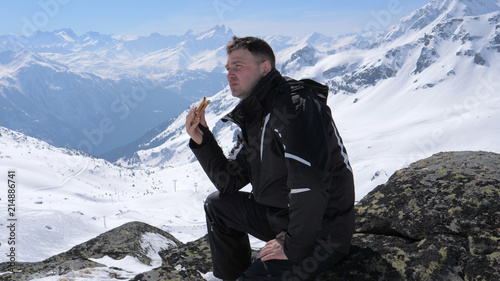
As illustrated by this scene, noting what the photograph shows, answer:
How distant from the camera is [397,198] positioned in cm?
648

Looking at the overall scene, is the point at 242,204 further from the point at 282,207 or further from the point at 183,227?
the point at 183,227

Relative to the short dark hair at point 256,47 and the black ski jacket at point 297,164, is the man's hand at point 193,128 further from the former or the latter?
the short dark hair at point 256,47

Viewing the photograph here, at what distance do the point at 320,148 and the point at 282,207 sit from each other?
122cm

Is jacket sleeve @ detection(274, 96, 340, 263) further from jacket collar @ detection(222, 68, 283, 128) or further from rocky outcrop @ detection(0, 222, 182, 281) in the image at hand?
rocky outcrop @ detection(0, 222, 182, 281)

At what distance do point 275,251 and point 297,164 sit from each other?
1316mm

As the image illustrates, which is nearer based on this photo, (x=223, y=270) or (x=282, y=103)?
(x=282, y=103)

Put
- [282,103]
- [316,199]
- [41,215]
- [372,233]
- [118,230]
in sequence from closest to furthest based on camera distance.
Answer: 1. [316,199]
2. [282,103]
3. [372,233]
4. [118,230]
5. [41,215]

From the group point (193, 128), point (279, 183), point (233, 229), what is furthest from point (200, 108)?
point (233, 229)

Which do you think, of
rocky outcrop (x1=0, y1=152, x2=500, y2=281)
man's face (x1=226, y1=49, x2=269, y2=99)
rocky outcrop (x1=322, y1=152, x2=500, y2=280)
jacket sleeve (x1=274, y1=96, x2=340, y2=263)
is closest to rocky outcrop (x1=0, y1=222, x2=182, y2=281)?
rocky outcrop (x1=0, y1=152, x2=500, y2=281)

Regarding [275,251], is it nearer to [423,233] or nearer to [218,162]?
[218,162]

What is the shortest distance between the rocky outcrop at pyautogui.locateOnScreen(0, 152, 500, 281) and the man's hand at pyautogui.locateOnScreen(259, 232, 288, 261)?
0.72 metres

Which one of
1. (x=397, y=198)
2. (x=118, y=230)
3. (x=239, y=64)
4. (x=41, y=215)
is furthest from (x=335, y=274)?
(x=41, y=215)

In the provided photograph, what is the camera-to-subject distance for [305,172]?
4516mm

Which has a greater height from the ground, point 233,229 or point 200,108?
point 200,108
